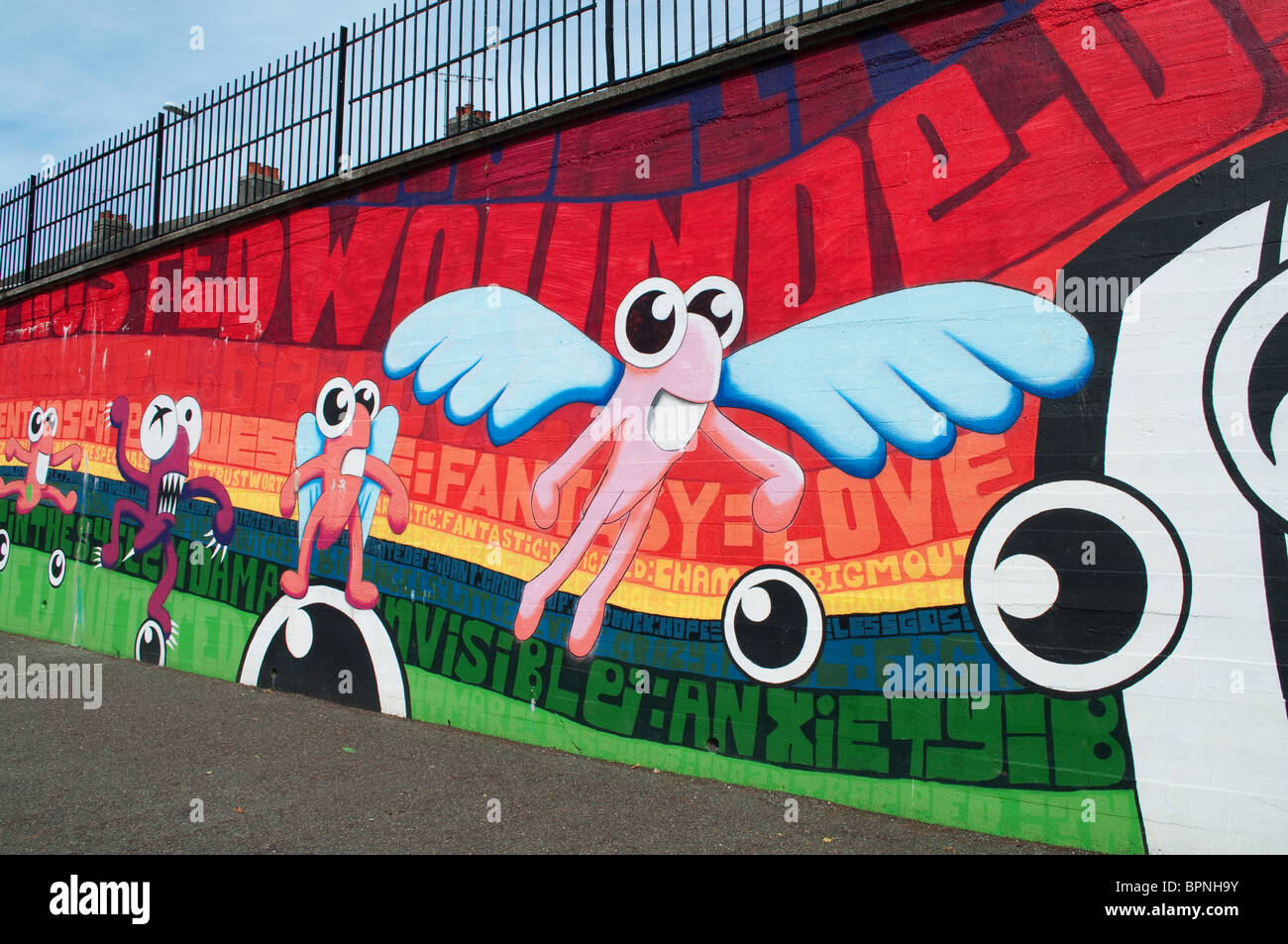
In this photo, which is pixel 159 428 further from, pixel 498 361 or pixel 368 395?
pixel 498 361

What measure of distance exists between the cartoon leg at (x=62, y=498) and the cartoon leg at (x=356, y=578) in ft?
14.4

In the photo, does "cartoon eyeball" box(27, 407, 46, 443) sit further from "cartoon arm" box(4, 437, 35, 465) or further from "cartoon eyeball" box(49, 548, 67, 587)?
"cartoon eyeball" box(49, 548, 67, 587)

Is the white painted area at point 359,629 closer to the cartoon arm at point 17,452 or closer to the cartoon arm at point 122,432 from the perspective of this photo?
the cartoon arm at point 122,432

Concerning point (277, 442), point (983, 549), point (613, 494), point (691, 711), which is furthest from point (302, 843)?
point (277, 442)

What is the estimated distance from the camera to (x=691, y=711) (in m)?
5.01

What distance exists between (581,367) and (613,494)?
0.81 m

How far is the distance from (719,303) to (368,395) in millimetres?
2951

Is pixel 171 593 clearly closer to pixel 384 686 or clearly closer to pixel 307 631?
pixel 307 631

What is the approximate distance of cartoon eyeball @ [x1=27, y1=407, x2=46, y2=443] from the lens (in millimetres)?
9742

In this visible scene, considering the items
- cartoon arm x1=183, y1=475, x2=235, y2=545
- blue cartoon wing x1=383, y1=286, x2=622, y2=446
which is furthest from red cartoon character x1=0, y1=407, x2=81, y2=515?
blue cartoon wing x1=383, y1=286, x2=622, y2=446

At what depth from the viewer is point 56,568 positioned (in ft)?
30.7

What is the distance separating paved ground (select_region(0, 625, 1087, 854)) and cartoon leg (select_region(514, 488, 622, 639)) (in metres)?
0.78

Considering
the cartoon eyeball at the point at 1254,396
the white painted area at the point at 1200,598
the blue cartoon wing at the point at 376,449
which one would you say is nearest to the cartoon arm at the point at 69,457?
the blue cartoon wing at the point at 376,449
